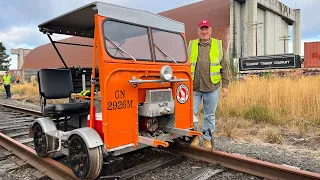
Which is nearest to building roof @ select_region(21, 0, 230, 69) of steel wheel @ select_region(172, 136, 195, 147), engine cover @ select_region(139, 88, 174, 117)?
steel wheel @ select_region(172, 136, 195, 147)

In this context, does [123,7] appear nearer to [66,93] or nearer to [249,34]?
[66,93]

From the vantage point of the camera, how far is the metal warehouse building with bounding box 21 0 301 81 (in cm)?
2816

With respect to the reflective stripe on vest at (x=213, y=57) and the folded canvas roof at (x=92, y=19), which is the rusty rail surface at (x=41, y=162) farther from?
the reflective stripe on vest at (x=213, y=57)

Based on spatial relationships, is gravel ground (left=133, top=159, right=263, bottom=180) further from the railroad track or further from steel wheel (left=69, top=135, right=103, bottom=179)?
steel wheel (left=69, top=135, right=103, bottom=179)

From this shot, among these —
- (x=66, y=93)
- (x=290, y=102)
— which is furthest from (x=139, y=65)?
(x=290, y=102)

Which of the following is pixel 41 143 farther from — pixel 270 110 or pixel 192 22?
pixel 192 22

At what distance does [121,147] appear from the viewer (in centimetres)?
327

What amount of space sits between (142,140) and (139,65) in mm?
926

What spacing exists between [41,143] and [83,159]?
118 centimetres

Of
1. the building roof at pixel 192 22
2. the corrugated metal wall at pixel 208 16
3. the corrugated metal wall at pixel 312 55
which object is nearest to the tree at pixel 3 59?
the building roof at pixel 192 22

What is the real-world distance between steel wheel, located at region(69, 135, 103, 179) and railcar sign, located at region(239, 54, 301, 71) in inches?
524

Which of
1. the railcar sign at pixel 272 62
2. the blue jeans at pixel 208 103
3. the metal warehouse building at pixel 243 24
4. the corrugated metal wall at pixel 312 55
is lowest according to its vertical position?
the blue jeans at pixel 208 103

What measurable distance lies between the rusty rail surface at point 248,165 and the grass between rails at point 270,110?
72.3 inches

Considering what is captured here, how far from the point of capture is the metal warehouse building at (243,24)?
28156mm
